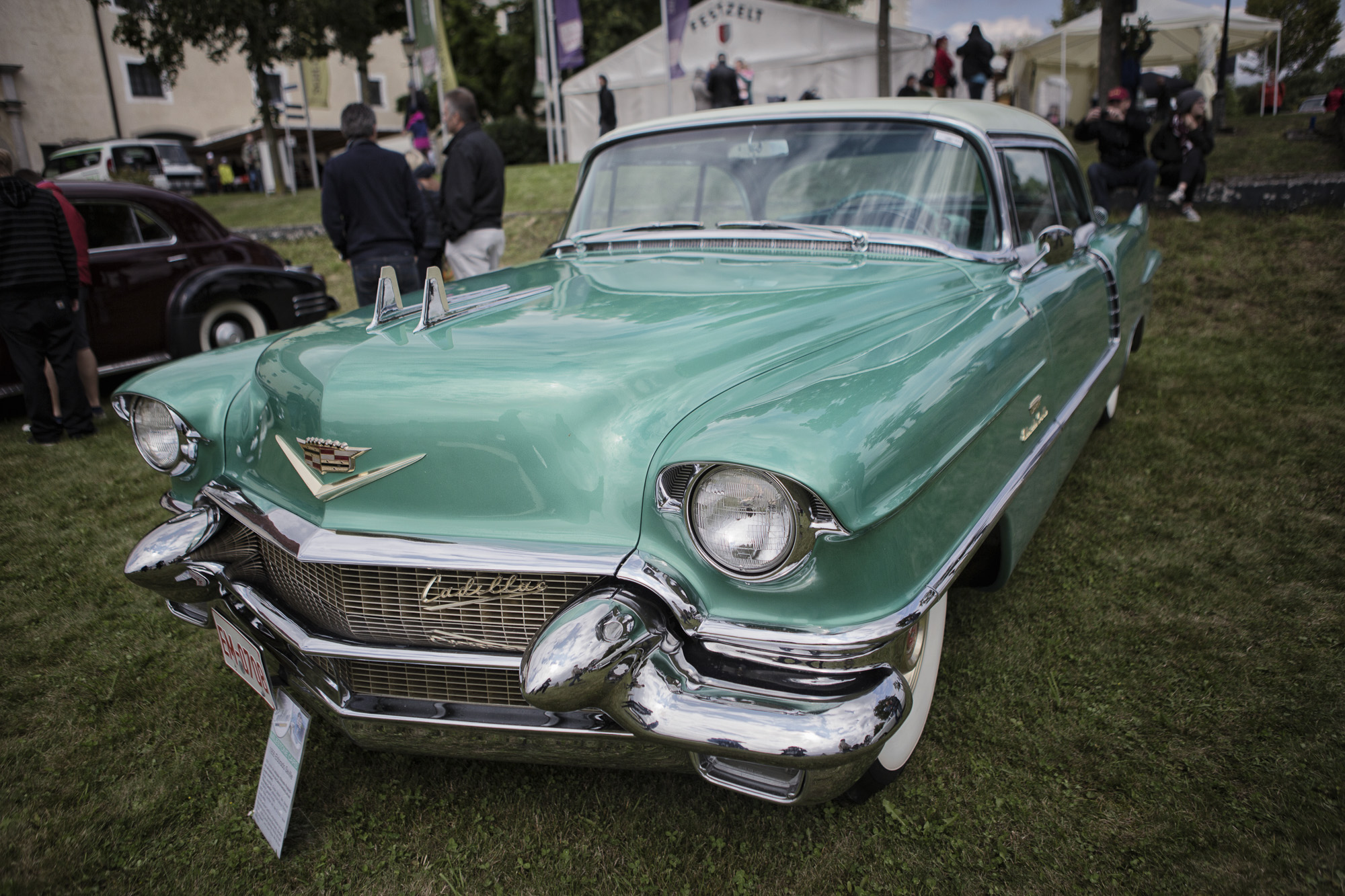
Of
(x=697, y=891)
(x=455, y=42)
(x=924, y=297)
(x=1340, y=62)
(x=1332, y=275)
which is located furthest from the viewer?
(x=455, y=42)

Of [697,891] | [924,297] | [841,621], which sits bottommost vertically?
[697,891]

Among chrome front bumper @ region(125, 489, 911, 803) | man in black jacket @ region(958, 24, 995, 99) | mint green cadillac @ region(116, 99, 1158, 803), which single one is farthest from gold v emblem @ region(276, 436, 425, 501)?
man in black jacket @ region(958, 24, 995, 99)

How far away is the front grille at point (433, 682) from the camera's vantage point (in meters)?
1.58

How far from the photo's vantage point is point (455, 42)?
33.8 meters

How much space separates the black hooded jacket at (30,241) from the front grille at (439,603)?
154 inches

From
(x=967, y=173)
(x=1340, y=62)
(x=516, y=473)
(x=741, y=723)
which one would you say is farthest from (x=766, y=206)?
(x=1340, y=62)

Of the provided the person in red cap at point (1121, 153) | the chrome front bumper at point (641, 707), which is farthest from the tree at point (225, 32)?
the chrome front bumper at point (641, 707)

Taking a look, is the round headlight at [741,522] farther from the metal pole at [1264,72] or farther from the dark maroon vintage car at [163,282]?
the metal pole at [1264,72]

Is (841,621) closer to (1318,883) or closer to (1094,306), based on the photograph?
(1318,883)

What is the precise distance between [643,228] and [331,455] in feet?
5.12

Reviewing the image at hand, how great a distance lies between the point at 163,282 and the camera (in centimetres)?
553

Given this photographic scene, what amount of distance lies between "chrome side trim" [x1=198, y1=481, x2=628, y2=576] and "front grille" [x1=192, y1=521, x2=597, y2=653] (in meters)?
0.03

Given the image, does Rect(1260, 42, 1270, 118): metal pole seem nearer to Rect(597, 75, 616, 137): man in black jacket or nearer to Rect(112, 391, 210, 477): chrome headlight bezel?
Rect(597, 75, 616, 137): man in black jacket

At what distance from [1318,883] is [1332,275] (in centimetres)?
614
